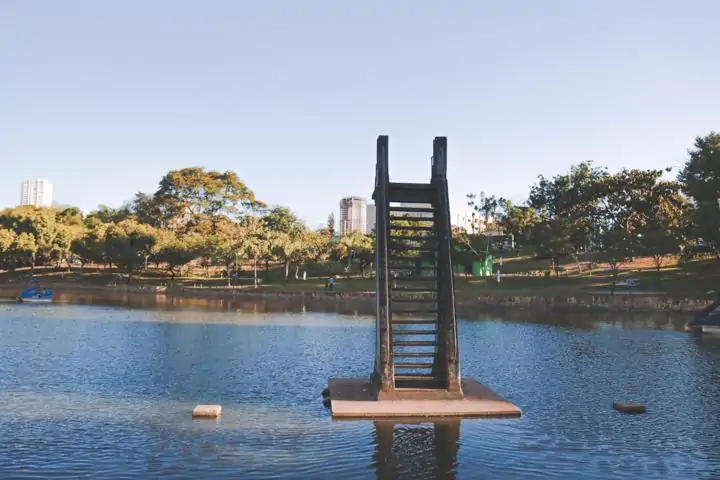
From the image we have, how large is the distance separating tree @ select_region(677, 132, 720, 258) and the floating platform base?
176ft

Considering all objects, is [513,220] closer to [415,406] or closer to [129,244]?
[129,244]

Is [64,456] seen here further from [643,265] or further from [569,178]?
[569,178]

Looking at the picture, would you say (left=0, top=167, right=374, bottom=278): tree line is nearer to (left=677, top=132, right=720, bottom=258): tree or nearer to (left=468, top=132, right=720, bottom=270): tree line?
(left=468, top=132, right=720, bottom=270): tree line

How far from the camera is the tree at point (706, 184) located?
63.0 meters

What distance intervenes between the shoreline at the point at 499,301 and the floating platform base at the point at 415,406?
4329 cm

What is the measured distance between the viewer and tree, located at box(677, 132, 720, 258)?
6303 cm

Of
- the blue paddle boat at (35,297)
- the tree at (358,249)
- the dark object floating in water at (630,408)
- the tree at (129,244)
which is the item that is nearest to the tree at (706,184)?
the tree at (358,249)

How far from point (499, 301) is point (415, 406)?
5892 centimetres

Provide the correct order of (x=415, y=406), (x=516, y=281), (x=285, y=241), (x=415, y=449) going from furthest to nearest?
(x=285, y=241) < (x=516, y=281) < (x=415, y=406) < (x=415, y=449)

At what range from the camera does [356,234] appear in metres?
113

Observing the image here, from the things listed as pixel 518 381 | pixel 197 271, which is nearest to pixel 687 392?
pixel 518 381

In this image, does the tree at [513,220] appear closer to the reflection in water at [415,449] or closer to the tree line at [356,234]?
the tree line at [356,234]

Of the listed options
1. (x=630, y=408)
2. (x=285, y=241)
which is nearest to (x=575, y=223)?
(x=285, y=241)

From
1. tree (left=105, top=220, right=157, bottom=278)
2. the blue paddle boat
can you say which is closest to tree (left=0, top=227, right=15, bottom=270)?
tree (left=105, top=220, right=157, bottom=278)
